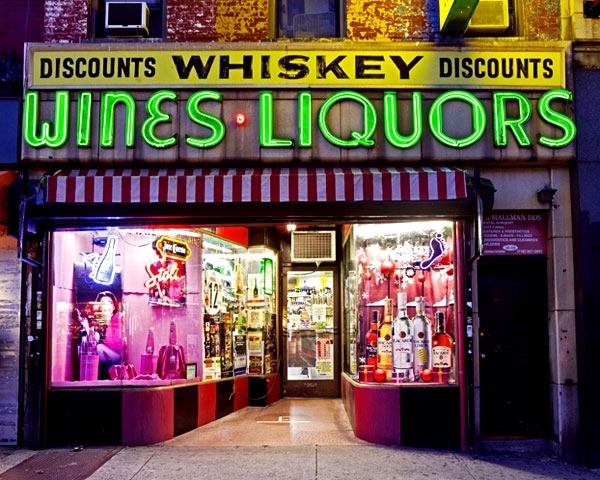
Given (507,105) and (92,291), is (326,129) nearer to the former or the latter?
(507,105)

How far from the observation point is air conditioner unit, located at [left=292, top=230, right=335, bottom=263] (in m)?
11.9

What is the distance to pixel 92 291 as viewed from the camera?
854 centimetres

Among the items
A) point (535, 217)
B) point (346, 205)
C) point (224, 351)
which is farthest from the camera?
point (224, 351)

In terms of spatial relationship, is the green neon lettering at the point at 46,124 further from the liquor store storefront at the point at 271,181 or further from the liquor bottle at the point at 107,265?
the liquor bottle at the point at 107,265

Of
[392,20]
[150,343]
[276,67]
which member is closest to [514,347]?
[392,20]

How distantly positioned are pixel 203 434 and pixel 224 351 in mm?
1605

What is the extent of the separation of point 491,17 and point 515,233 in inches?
106

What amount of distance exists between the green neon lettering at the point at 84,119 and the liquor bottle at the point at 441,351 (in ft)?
15.3

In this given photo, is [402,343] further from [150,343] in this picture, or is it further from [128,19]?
[128,19]

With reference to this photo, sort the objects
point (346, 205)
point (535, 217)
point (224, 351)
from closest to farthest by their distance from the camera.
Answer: point (346, 205), point (535, 217), point (224, 351)

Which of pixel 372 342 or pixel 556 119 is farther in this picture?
pixel 372 342

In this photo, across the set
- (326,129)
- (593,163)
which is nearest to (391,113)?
(326,129)

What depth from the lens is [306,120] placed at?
8094mm

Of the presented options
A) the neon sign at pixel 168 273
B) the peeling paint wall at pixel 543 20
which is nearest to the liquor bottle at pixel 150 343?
the neon sign at pixel 168 273
